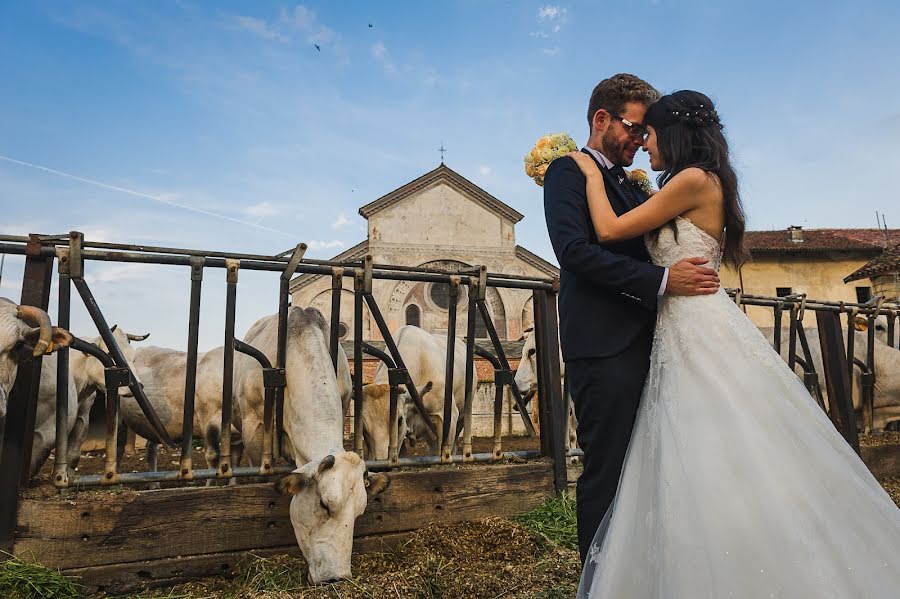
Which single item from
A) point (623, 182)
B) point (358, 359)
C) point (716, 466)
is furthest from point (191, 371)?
point (716, 466)

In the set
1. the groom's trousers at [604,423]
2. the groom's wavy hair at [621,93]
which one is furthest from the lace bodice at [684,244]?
the groom's wavy hair at [621,93]

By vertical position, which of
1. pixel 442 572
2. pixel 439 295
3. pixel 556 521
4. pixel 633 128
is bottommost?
pixel 442 572

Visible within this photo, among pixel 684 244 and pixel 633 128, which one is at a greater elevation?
pixel 633 128

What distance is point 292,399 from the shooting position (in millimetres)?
4363

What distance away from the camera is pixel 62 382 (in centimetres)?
384

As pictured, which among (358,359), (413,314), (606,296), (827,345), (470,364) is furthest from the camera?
(413,314)

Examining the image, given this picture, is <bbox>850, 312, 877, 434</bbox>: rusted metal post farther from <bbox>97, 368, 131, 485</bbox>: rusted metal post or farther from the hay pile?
<bbox>97, 368, 131, 485</bbox>: rusted metal post

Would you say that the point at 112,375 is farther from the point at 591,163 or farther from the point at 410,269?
the point at 591,163

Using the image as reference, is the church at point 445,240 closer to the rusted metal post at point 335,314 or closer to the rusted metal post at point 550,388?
the rusted metal post at point 550,388

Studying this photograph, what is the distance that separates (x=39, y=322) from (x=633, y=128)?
3373mm

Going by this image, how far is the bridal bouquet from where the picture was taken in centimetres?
349

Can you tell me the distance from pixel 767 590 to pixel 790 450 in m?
0.48

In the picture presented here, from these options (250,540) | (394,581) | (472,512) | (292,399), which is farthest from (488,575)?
(292,399)

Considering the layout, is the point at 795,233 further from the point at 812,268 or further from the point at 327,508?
the point at 327,508
